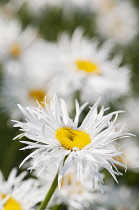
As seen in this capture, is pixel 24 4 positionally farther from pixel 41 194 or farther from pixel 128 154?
pixel 41 194

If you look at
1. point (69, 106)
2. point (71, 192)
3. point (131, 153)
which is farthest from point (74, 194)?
point (131, 153)

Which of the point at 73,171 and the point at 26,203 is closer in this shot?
the point at 26,203

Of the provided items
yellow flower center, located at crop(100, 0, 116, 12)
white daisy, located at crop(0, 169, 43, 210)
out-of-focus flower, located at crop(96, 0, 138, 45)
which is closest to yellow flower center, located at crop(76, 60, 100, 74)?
white daisy, located at crop(0, 169, 43, 210)

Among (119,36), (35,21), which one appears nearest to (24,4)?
(35,21)

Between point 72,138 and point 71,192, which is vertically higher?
point 72,138

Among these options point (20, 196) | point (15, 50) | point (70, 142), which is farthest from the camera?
point (15, 50)

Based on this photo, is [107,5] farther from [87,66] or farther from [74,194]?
[74,194]
